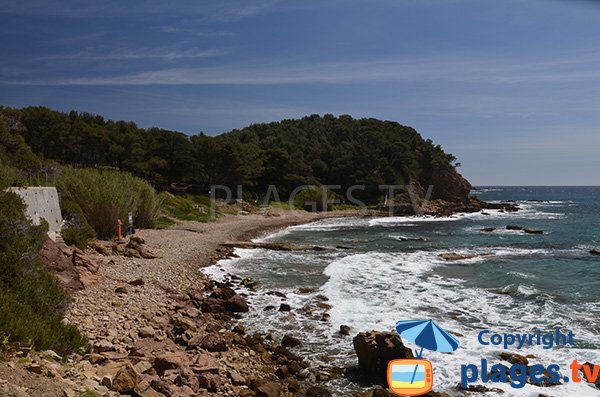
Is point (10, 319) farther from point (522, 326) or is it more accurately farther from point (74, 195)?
point (74, 195)

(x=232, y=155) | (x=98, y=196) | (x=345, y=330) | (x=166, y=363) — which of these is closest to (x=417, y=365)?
(x=345, y=330)

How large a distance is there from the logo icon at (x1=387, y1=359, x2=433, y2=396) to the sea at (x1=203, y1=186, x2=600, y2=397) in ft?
1.11

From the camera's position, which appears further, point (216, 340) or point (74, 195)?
point (74, 195)

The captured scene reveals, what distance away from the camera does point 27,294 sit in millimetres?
7734

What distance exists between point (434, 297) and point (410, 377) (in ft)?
21.6

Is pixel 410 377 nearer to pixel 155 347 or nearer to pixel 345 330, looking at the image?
pixel 345 330

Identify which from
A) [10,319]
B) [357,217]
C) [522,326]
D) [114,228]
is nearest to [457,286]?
[522,326]

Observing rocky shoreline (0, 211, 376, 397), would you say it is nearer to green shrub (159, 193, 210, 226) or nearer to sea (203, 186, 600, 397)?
sea (203, 186, 600, 397)

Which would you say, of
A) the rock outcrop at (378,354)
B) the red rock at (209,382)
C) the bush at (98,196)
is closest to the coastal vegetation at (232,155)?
the bush at (98,196)

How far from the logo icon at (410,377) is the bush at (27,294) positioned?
5799 mm

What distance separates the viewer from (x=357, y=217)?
2160 inches

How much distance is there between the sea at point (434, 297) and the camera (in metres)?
9.95

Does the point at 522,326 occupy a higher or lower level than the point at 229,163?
lower

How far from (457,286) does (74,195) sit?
1826 centimetres
